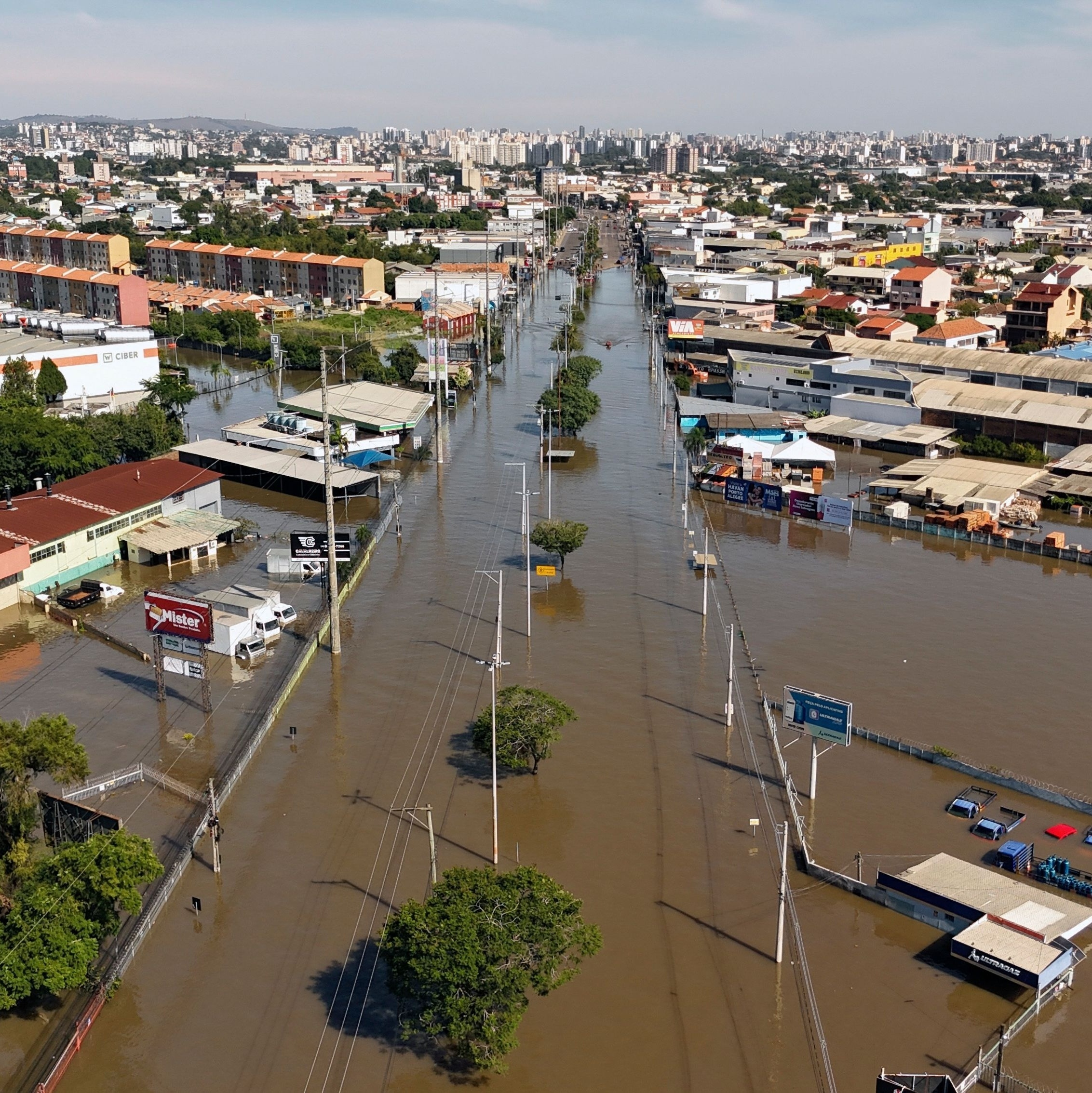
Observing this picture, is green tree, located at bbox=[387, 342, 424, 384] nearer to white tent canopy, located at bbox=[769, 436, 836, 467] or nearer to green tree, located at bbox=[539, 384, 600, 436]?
green tree, located at bbox=[539, 384, 600, 436]

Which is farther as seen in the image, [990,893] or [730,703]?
[730,703]

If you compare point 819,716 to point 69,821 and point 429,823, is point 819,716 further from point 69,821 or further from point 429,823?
Answer: point 69,821

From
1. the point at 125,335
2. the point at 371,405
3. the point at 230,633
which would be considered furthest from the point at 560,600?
the point at 125,335

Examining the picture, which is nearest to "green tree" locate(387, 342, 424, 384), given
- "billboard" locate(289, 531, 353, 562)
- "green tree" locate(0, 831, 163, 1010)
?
"billboard" locate(289, 531, 353, 562)

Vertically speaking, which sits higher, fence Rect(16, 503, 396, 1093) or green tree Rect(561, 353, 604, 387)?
green tree Rect(561, 353, 604, 387)

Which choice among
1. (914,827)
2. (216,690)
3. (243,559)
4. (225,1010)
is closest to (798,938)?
(914,827)
